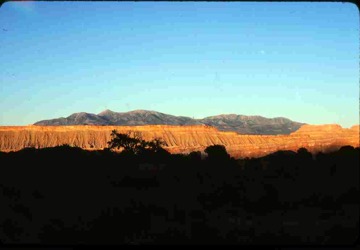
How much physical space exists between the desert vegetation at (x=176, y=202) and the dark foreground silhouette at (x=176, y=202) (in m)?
0.03

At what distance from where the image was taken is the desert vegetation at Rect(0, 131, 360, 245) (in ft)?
28.9

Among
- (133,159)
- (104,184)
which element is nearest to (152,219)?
(104,184)

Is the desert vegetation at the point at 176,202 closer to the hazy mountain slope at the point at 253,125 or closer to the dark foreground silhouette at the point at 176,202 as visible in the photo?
the dark foreground silhouette at the point at 176,202

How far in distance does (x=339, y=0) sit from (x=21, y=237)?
740 cm

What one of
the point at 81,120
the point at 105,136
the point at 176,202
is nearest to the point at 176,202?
the point at 176,202

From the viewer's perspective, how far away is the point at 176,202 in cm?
1222

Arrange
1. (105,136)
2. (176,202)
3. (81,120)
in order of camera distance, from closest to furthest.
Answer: (176,202) < (105,136) < (81,120)

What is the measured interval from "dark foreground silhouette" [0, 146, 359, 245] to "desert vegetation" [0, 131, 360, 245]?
0.03 metres

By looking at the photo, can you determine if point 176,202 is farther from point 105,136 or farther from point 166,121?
point 166,121

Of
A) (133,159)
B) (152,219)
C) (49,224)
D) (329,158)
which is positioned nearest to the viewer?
(49,224)

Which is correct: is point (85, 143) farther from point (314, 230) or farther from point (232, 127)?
point (314, 230)

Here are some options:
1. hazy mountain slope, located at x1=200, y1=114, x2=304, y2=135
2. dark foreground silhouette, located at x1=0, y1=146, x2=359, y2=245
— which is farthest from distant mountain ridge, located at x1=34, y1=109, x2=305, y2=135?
dark foreground silhouette, located at x1=0, y1=146, x2=359, y2=245

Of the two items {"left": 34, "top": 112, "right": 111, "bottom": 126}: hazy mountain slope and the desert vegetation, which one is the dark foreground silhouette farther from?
{"left": 34, "top": 112, "right": 111, "bottom": 126}: hazy mountain slope

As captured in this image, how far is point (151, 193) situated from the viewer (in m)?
14.1
